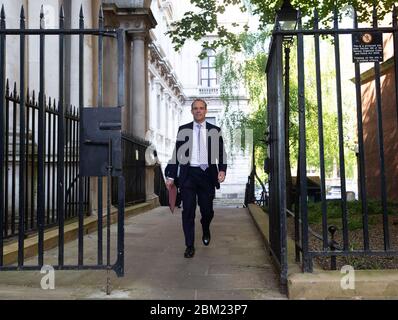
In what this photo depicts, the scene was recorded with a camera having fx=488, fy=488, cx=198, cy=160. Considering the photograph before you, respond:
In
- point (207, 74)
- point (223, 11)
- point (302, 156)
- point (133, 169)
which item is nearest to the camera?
point (302, 156)

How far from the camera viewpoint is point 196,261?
19.4ft

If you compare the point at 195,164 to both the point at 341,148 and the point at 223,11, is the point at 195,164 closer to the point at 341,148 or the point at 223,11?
the point at 341,148

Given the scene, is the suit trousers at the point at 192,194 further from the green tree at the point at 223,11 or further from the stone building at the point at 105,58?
the green tree at the point at 223,11

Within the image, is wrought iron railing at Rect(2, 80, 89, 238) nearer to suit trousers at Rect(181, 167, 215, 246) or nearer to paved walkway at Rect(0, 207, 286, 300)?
paved walkway at Rect(0, 207, 286, 300)

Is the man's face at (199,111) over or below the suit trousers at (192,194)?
over

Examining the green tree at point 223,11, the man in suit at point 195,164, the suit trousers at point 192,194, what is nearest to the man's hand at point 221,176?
the man in suit at point 195,164

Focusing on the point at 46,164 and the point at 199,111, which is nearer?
the point at 199,111

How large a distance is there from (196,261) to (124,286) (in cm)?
146

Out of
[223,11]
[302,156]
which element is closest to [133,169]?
[223,11]

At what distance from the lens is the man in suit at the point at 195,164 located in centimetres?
624

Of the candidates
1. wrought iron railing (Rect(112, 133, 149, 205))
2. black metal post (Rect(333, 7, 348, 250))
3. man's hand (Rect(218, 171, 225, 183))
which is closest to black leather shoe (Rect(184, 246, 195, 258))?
man's hand (Rect(218, 171, 225, 183))

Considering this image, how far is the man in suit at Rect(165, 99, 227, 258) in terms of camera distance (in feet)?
20.5

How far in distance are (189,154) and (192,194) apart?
52 centimetres

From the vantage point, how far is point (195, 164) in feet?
20.7
